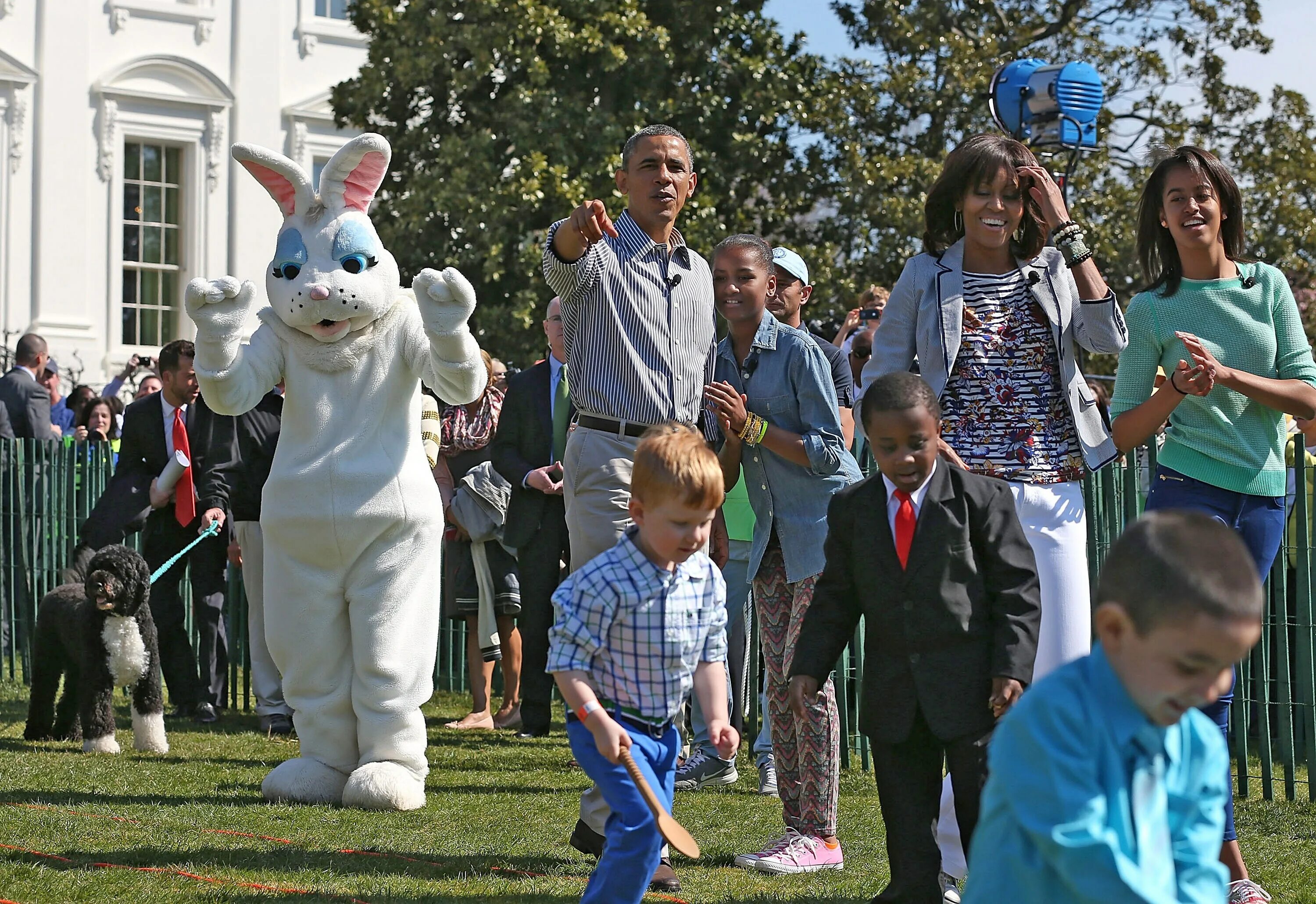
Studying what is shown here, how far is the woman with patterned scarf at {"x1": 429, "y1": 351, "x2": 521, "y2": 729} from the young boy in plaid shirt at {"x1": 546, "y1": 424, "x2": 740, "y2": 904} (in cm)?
475

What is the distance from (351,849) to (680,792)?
1858 millimetres

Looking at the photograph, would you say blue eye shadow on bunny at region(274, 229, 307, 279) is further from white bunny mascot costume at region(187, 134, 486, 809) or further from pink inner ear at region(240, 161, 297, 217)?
pink inner ear at region(240, 161, 297, 217)

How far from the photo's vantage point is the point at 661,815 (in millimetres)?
3738

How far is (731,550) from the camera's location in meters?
7.43

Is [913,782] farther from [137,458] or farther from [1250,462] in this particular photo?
[137,458]

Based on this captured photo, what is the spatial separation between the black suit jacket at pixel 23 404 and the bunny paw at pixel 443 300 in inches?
330

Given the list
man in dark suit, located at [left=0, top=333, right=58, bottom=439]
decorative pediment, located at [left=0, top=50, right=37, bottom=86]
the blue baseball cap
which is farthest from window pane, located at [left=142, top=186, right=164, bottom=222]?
the blue baseball cap

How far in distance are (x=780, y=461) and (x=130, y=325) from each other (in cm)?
2072

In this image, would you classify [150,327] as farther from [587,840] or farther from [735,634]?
[587,840]

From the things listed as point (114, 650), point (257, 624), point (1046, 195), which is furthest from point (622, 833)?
point (257, 624)

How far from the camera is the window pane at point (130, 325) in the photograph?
80.6ft

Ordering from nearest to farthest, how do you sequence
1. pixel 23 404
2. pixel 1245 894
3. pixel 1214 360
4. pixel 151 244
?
1. pixel 1245 894
2. pixel 1214 360
3. pixel 23 404
4. pixel 151 244

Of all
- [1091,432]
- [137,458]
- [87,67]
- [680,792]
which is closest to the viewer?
[1091,432]

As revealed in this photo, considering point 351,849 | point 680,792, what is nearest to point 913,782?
point 351,849
